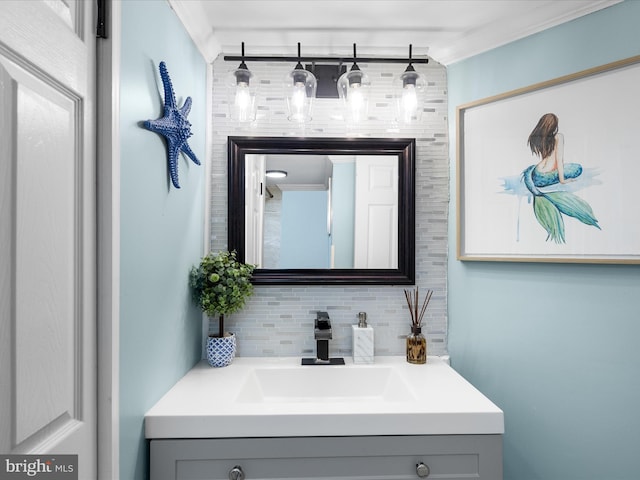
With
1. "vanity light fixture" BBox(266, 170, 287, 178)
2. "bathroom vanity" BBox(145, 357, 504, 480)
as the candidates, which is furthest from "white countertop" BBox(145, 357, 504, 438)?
"vanity light fixture" BBox(266, 170, 287, 178)

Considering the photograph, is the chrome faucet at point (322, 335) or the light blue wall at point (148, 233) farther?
the chrome faucet at point (322, 335)

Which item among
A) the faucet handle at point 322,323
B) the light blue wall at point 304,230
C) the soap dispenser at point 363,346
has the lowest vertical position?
the soap dispenser at point 363,346

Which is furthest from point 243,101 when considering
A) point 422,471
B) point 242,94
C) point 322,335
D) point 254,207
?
point 422,471

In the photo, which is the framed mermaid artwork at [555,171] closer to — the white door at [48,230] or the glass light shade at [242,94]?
the glass light shade at [242,94]

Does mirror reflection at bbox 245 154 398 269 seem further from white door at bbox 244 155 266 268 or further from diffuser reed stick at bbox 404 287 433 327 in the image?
diffuser reed stick at bbox 404 287 433 327

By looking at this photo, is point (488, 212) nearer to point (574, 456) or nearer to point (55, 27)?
point (574, 456)

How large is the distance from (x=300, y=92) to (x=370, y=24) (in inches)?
14.7

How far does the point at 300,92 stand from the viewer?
148 cm

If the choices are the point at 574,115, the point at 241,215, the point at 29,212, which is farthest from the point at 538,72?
the point at 29,212

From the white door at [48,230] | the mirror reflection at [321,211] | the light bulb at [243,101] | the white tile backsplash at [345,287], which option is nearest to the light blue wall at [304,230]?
the mirror reflection at [321,211]

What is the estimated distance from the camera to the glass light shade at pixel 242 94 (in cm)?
147

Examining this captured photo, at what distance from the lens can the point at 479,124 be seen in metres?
1.52

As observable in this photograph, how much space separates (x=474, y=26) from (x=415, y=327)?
1.21 metres

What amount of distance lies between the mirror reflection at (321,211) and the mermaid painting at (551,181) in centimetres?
52
